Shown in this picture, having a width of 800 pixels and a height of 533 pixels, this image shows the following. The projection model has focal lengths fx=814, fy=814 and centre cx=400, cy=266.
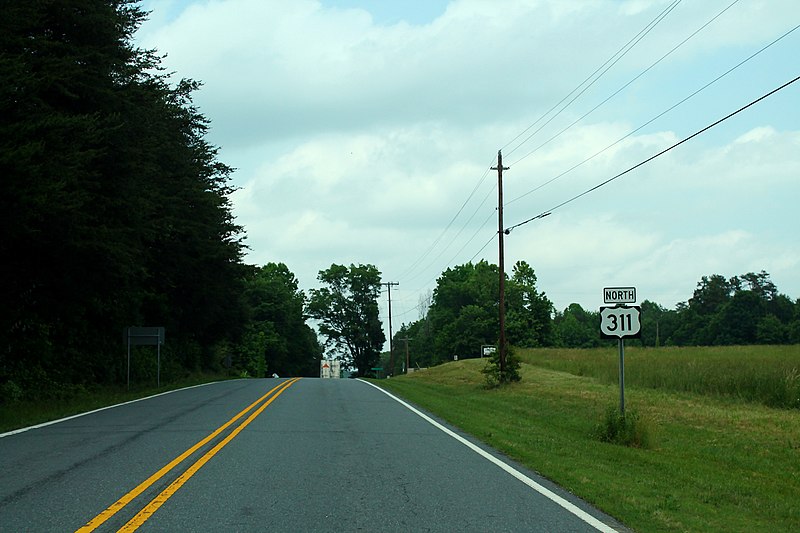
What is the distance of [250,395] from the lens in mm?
27641

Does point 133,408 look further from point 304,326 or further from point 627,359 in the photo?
point 304,326

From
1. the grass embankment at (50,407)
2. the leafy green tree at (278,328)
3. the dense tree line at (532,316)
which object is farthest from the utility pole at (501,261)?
the dense tree line at (532,316)

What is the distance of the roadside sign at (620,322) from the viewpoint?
15.8 meters

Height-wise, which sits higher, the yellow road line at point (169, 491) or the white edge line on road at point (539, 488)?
the yellow road line at point (169, 491)

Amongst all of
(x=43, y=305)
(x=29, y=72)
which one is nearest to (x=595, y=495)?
(x=29, y=72)

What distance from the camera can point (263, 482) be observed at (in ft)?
32.7

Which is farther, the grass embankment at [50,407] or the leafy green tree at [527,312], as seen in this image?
the leafy green tree at [527,312]

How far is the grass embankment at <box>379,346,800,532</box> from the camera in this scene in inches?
363

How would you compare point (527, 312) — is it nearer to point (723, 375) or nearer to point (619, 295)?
point (723, 375)

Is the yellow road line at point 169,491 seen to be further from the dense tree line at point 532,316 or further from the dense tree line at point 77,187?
the dense tree line at point 532,316

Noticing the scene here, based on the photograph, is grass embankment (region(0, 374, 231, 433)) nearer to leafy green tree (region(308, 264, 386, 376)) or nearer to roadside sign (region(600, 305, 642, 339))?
roadside sign (region(600, 305, 642, 339))

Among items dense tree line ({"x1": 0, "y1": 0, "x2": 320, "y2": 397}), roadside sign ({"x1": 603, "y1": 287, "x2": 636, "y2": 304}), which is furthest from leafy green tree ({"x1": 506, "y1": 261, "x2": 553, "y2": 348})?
roadside sign ({"x1": 603, "y1": 287, "x2": 636, "y2": 304})

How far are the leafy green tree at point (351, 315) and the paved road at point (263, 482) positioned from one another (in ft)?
335

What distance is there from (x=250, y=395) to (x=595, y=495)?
19623 millimetres
